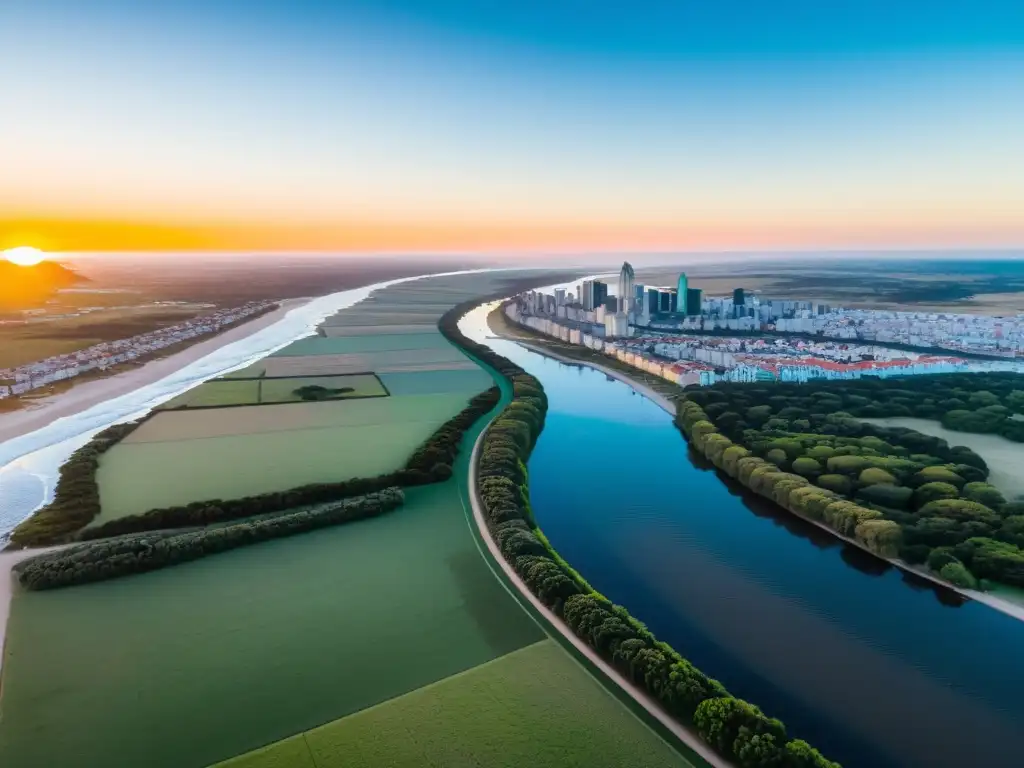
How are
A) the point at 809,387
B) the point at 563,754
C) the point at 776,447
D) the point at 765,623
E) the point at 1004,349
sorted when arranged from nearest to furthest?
1. the point at 563,754
2. the point at 765,623
3. the point at 776,447
4. the point at 809,387
5. the point at 1004,349

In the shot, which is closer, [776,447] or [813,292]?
[776,447]

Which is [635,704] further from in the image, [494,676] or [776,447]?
[776,447]

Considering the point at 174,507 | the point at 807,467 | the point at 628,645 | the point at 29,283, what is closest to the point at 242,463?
the point at 174,507

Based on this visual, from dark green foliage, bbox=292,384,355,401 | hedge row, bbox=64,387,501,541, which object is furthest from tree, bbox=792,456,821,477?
dark green foliage, bbox=292,384,355,401

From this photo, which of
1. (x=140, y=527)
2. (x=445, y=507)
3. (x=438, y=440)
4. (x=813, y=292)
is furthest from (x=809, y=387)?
(x=813, y=292)

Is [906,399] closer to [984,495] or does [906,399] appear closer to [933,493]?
[984,495]
